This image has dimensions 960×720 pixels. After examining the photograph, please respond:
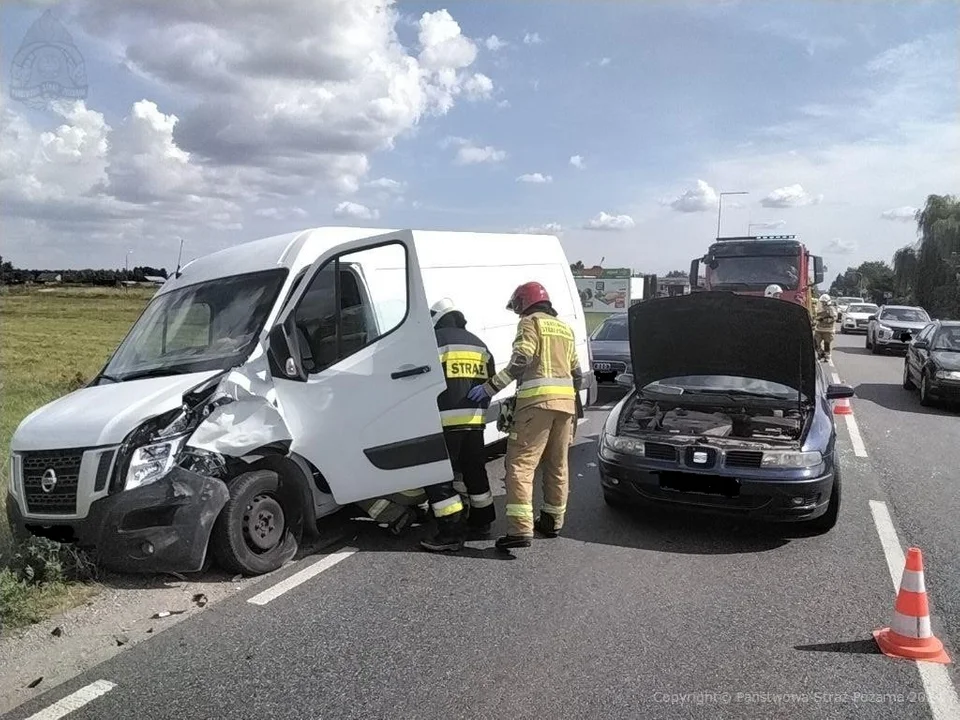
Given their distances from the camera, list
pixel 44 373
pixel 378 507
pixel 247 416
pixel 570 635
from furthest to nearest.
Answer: pixel 44 373
pixel 378 507
pixel 247 416
pixel 570 635

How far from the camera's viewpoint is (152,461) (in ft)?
14.2

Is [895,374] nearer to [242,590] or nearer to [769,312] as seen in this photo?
[769,312]

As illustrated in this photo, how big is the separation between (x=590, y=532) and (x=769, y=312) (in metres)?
2.19

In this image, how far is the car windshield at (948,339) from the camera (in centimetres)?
1228

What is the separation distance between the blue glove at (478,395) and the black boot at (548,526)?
1.01 metres

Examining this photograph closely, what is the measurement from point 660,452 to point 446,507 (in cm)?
162

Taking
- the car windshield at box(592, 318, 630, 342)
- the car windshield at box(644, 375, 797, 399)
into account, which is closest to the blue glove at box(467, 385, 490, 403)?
the car windshield at box(644, 375, 797, 399)

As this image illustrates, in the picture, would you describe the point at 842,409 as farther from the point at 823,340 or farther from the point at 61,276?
the point at 61,276

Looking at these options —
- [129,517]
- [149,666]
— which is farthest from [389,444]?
[149,666]

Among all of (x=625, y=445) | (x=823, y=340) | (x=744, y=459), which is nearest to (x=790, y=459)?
(x=744, y=459)

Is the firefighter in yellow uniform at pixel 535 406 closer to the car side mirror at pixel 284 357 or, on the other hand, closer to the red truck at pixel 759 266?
the car side mirror at pixel 284 357

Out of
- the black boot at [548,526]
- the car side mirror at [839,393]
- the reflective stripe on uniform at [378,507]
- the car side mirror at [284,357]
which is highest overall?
the car side mirror at [284,357]

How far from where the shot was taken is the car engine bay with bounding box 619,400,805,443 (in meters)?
5.68

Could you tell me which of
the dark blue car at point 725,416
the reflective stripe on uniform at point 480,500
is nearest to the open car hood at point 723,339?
the dark blue car at point 725,416
